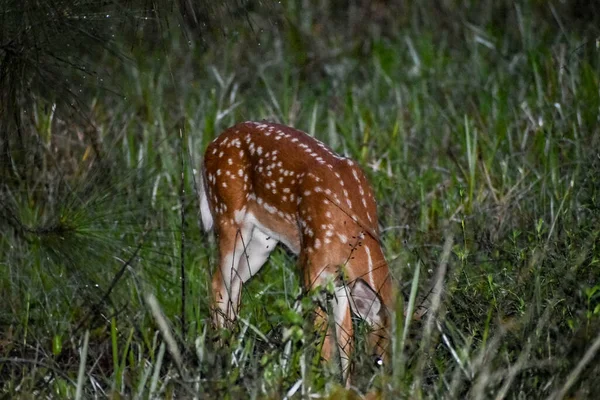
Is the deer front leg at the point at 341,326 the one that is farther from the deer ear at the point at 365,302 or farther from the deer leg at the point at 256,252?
the deer leg at the point at 256,252

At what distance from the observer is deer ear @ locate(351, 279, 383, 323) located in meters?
3.29

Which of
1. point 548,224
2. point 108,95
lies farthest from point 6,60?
point 108,95

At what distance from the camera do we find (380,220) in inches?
184

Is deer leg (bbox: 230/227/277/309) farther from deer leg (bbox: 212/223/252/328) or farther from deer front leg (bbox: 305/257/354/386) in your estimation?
deer front leg (bbox: 305/257/354/386)

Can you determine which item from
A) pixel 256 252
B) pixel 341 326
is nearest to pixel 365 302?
pixel 341 326

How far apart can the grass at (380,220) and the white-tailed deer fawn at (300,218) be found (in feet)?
0.37

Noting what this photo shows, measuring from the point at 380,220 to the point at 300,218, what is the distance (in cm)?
101

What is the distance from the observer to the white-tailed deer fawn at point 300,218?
3348 mm

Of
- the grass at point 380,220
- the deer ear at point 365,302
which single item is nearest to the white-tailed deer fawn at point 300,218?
the deer ear at point 365,302

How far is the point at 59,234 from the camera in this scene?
3.51m

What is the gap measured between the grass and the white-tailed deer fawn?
0.37 ft

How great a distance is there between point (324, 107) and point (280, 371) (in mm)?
3863

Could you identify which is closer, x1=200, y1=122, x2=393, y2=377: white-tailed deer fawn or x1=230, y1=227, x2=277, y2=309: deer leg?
x1=200, y1=122, x2=393, y2=377: white-tailed deer fawn

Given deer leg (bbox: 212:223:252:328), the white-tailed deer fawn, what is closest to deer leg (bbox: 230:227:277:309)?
the white-tailed deer fawn
